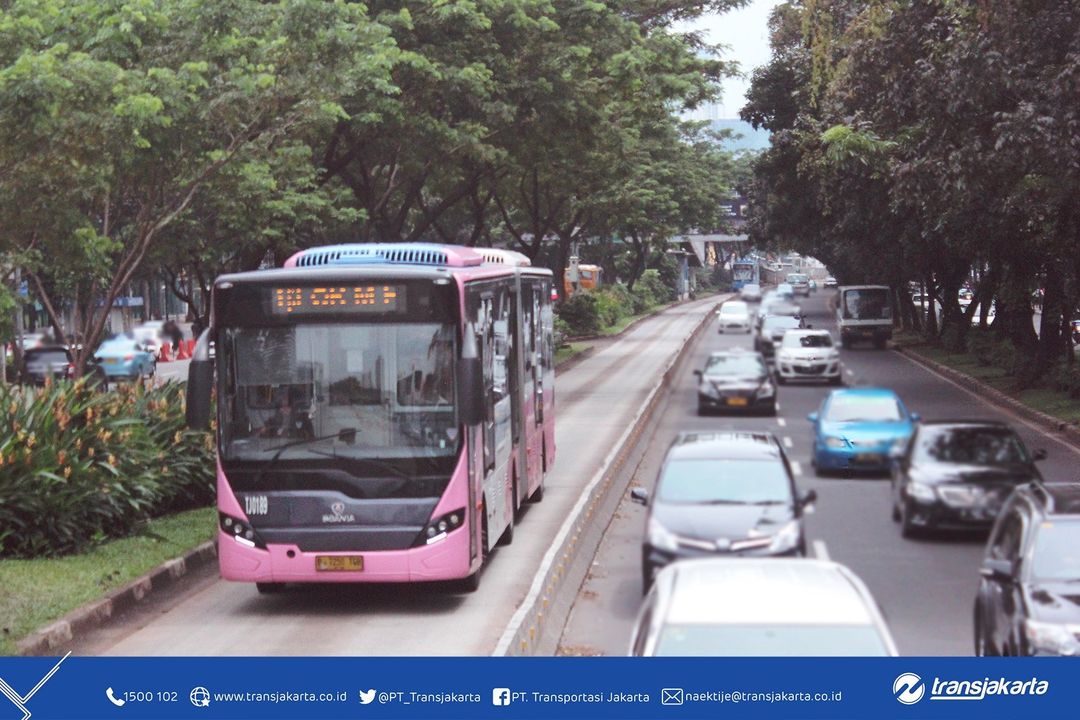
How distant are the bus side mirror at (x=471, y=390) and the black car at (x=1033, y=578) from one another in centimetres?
456

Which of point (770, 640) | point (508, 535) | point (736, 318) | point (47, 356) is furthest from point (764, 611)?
point (508, 535)

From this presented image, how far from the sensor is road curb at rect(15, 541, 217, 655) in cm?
1075

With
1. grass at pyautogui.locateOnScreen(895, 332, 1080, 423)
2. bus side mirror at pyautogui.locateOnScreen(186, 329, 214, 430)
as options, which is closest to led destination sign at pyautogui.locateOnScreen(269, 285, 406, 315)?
bus side mirror at pyautogui.locateOnScreen(186, 329, 214, 430)

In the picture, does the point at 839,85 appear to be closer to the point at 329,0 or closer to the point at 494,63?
the point at 329,0

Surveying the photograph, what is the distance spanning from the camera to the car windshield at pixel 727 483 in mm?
5191

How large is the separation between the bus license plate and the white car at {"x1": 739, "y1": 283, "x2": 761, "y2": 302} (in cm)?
519

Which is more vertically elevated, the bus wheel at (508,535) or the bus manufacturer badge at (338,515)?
the bus manufacturer badge at (338,515)

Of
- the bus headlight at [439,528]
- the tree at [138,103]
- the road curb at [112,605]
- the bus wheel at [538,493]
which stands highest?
the tree at [138,103]

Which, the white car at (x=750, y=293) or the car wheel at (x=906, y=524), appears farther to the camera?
the white car at (x=750, y=293)

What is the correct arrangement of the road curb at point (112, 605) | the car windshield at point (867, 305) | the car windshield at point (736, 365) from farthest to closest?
1. the road curb at point (112, 605)
2. the car windshield at point (867, 305)
3. the car windshield at point (736, 365)

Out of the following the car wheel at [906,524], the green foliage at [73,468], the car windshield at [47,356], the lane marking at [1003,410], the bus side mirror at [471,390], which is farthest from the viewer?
the green foliage at [73,468]

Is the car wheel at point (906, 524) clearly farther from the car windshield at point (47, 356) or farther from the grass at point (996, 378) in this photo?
the car windshield at point (47, 356)
